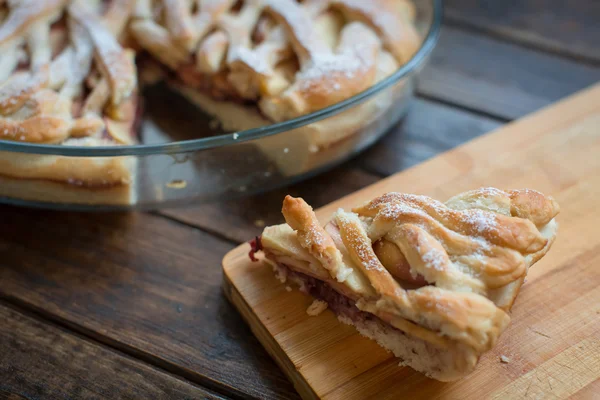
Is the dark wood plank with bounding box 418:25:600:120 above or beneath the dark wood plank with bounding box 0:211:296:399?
above

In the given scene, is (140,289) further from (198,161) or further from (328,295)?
(328,295)

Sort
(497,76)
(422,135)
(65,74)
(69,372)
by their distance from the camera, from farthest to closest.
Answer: (497,76) → (422,135) → (65,74) → (69,372)

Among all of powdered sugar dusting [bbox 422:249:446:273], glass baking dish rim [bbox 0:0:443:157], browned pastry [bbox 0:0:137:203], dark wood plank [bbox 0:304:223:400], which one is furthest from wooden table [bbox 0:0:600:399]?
powdered sugar dusting [bbox 422:249:446:273]

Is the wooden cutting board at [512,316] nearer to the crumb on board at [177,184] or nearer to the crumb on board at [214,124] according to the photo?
the crumb on board at [177,184]

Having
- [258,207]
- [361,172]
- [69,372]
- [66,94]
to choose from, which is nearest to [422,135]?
[361,172]

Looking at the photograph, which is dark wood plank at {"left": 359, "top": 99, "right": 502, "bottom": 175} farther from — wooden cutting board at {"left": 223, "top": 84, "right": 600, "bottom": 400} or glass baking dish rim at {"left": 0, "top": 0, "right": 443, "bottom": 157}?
glass baking dish rim at {"left": 0, "top": 0, "right": 443, "bottom": 157}

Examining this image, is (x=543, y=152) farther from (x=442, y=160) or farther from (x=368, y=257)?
(x=368, y=257)

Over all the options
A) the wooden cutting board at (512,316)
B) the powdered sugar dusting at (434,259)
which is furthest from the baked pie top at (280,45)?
the powdered sugar dusting at (434,259)
